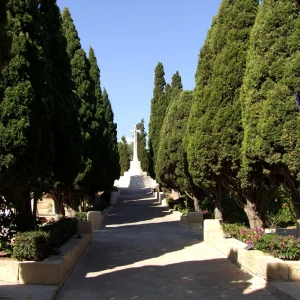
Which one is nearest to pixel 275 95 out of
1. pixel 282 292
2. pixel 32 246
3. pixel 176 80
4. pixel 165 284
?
pixel 282 292

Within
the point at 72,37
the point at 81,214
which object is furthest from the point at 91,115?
the point at 81,214

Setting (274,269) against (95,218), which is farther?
(95,218)

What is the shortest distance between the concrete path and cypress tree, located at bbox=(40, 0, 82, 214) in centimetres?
239

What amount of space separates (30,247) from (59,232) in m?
2.21

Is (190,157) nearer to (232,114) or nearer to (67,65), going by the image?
(232,114)

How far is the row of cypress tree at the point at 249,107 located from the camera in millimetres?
7582

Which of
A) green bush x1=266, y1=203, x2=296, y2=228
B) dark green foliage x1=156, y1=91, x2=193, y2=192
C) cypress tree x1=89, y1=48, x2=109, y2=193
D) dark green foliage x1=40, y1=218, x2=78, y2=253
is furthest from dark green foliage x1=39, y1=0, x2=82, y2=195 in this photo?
dark green foliage x1=156, y1=91, x2=193, y2=192

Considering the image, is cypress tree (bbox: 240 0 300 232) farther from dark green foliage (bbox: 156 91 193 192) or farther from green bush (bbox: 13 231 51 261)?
dark green foliage (bbox: 156 91 193 192)

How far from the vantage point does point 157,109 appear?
3772cm

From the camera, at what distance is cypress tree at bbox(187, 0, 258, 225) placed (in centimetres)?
1142

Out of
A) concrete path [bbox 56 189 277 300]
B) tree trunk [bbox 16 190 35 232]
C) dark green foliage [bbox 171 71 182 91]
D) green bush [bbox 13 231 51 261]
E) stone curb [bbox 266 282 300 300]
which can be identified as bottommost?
concrete path [bbox 56 189 277 300]

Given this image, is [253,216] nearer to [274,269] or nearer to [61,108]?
[274,269]

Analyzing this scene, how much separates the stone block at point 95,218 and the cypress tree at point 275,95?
10267mm

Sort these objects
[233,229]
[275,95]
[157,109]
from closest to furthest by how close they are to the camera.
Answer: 1. [275,95]
2. [233,229]
3. [157,109]
